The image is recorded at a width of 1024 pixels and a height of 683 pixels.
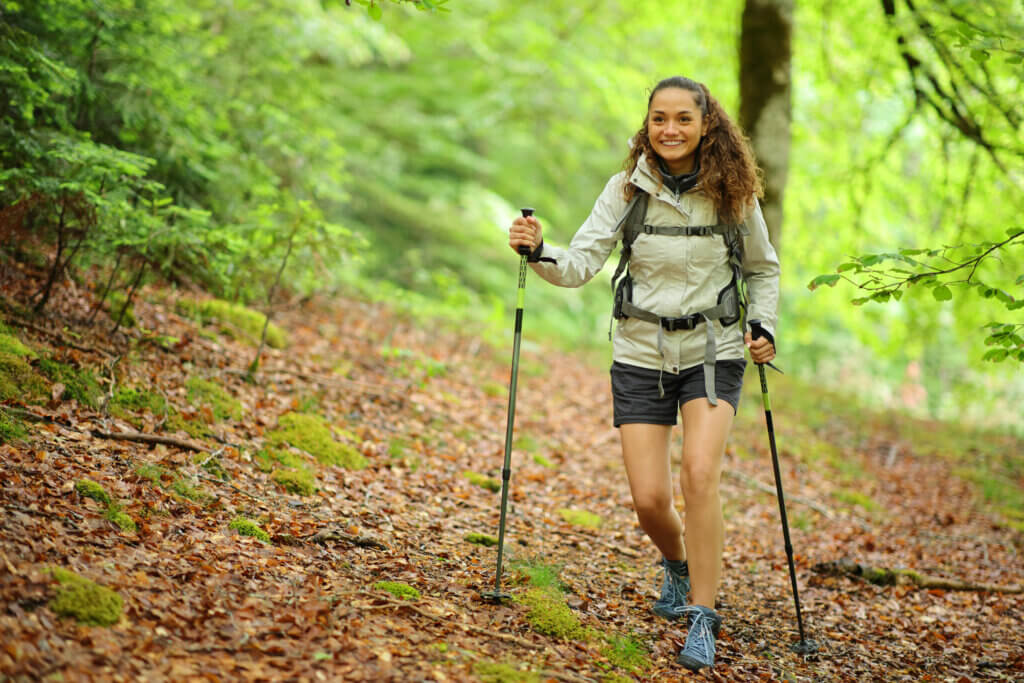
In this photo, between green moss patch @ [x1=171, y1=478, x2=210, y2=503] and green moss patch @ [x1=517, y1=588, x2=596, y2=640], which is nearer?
green moss patch @ [x1=517, y1=588, x2=596, y2=640]

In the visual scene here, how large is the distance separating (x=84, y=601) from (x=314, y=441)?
2496 millimetres

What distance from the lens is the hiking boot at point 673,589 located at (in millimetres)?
4117

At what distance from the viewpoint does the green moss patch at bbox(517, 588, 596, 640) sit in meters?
3.45

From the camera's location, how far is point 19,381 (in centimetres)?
410

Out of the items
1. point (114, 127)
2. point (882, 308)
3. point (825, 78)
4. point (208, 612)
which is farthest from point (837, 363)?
point (208, 612)

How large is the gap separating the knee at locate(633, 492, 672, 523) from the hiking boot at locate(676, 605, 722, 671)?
47cm

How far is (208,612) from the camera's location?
286 centimetres

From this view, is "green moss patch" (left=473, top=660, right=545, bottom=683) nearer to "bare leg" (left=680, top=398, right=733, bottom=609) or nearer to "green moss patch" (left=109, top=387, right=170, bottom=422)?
"bare leg" (left=680, top=398, right=733, bottom=609)

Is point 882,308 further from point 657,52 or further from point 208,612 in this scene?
point 208,612

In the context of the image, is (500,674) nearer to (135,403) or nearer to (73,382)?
(135,403)

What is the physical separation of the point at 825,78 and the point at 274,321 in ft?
26.0

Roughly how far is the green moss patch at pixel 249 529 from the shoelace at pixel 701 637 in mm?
2091

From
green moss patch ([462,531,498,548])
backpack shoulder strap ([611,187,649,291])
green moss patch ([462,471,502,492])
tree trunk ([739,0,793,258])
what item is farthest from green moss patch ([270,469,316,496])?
tree trunk ([739,0,793,258])

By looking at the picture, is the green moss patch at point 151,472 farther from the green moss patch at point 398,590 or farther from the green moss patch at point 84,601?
the green moss patch at point 398,590
